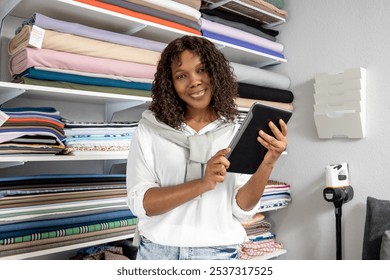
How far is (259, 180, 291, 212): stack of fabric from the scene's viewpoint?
209 centimetres

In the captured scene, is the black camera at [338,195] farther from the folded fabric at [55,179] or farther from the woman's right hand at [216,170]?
the woman's right hand at [216,170]

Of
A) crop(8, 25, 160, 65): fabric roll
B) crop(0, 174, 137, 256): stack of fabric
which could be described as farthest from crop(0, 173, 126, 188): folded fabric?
crop(8, 25, 160, 65): fabric roll

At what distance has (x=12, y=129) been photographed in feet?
4.09

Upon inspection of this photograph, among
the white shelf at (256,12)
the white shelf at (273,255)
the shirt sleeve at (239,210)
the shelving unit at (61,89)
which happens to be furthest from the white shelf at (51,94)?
the white shelf at (273,255)

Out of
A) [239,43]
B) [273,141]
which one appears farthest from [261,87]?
[273,141]

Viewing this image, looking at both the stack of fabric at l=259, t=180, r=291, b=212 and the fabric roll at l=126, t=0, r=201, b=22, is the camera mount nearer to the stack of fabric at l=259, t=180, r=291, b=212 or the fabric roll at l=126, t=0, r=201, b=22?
the stack of fabric at l=259, t=180, r=291, b=212

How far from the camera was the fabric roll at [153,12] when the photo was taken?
4.92 ft

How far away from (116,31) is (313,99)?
1.16 m

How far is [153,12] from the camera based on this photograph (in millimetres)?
1605

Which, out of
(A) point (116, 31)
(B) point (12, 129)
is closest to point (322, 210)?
(A) point (116, 31)

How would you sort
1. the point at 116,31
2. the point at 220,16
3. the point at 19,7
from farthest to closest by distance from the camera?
1. the point at 220,16
2. the point at 116,31
3. the point at 19,7

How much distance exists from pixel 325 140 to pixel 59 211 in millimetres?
1440
